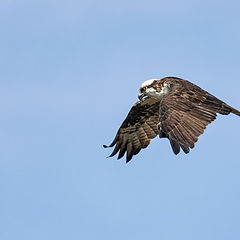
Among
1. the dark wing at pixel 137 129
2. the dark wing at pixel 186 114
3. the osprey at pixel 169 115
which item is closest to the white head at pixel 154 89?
the osprey at pixel 169 115

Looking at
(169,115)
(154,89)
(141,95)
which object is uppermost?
(141,95)

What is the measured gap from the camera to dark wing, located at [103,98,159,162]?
2039cm

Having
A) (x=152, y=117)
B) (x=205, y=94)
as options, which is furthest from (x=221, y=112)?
(x=152, y=117)

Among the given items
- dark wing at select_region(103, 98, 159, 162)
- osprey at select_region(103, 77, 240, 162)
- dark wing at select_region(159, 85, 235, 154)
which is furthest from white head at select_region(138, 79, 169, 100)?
dark wing at select_region(159, 85, 235, 154)

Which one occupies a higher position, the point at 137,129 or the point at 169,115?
the point at 137,129

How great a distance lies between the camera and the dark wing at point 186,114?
623 inches

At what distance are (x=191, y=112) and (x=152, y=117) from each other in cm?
386

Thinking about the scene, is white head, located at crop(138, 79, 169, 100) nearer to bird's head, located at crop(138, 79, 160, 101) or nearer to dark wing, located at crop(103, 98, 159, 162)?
bird's head, located at crop(138, 79, 160, 101)

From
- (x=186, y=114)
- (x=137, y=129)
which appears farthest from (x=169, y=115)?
(x=137, y=129)

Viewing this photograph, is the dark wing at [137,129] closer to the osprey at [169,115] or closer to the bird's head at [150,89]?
the osprey at [169,115]

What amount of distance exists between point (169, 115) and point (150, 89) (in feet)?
9.32

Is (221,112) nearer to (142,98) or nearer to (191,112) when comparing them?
(191,112)

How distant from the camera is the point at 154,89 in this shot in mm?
19188

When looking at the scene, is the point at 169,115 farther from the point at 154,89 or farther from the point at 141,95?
the point at 141,95
